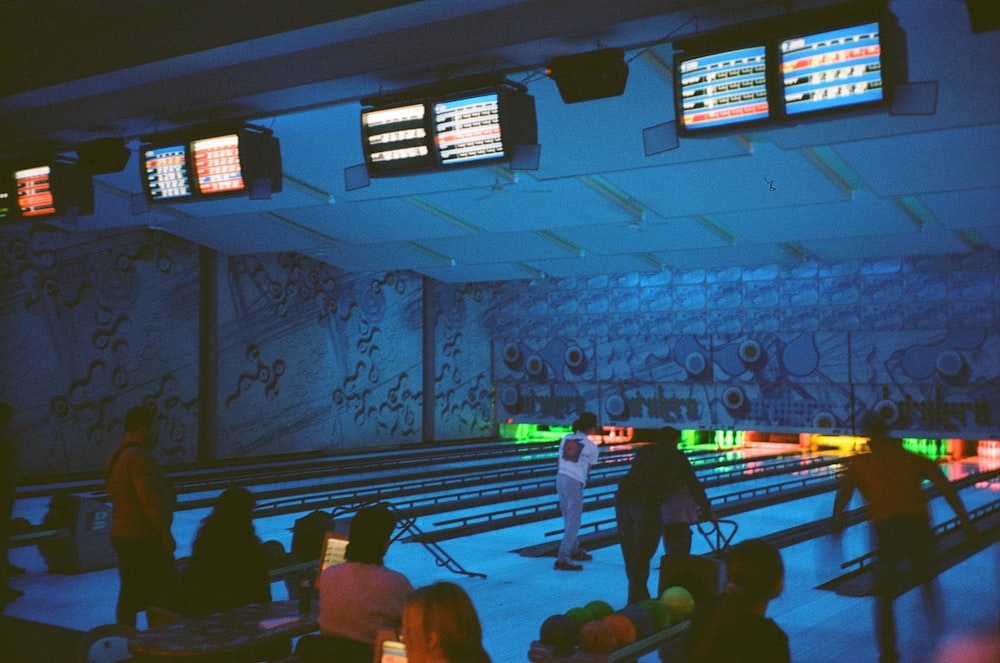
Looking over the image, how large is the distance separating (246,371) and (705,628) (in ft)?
43.4

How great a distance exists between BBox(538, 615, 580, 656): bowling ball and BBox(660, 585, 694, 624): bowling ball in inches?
27.8

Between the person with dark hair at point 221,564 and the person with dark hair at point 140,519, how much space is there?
2.30 ft

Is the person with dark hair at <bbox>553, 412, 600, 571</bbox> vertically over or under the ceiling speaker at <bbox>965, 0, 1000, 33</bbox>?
under

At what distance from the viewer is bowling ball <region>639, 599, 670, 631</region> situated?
403 cm

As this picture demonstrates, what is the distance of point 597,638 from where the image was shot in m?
3.70

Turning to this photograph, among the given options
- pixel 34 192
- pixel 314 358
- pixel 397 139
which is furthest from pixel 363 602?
pixel 314 358

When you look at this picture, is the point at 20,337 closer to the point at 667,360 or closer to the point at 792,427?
the point at 667,360

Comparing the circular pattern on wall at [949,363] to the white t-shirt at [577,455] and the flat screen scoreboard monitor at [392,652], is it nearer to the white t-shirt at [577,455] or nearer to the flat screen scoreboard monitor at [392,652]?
the white t-shirt at [577,455]

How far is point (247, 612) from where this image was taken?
3646 millimetres

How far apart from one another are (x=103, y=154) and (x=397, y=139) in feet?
8.31

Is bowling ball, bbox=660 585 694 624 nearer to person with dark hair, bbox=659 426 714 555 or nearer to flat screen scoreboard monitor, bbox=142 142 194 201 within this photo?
person with dark hair, bbox=659 426 714 555

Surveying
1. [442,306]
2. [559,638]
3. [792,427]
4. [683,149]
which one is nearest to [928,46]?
[683,149]

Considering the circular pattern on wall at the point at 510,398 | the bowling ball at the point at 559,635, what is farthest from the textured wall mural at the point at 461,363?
the bowling ball at the point at 559,635

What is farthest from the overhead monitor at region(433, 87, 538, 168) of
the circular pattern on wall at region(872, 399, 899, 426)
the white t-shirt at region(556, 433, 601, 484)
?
the circular pattern on wall at region(872, 399, 899, 426)
